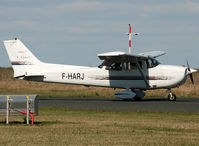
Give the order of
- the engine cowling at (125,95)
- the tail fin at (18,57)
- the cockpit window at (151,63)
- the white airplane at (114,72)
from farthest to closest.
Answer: the tail fin at (18,57) < the cockpit window at (151,63) < the white airplane at (114,72) < the engine cowling at (125,95)

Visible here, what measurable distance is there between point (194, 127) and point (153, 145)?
14.3 feet

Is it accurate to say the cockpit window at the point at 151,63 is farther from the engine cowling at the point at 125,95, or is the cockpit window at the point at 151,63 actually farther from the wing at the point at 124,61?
the engine cowling at the point at 125,95

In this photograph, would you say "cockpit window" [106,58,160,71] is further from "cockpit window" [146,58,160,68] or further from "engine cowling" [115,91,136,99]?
"engine cowling" [115,91,136,99]

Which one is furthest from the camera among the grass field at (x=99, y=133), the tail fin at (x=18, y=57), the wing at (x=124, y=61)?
the tail fin at (x=18, y=57)

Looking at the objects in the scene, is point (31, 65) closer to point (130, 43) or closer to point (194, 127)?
point (130, 43)

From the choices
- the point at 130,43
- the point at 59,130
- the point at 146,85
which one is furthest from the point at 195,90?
the point at 59,130

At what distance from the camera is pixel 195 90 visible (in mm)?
38594

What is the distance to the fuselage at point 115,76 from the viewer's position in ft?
96.7

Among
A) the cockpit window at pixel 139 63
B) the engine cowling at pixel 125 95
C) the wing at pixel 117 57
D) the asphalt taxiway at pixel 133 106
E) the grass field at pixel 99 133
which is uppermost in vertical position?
the wing at pixel 117 57

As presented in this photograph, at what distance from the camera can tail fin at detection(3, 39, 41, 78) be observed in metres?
31.7

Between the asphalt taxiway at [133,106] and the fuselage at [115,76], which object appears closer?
the asphalt taxiway at [133,106]

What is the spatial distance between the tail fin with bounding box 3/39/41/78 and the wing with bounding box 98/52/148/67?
17.0 ft

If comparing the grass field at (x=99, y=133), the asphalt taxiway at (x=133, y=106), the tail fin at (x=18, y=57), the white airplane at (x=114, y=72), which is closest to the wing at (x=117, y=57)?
the white airplane at (x=114, y=72)

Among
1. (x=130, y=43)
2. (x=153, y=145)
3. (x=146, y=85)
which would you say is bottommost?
(x=153, y=145)
